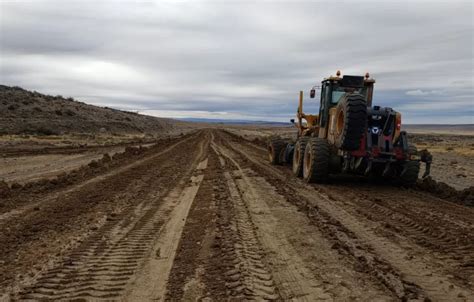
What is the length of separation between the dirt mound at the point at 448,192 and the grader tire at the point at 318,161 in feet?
8.79

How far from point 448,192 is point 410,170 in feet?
3.57

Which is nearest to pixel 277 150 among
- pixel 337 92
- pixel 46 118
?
pixel 337 92

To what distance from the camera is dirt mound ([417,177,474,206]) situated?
32.4 feet

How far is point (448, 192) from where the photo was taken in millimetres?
10789

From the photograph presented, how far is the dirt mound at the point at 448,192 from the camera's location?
32.4ft

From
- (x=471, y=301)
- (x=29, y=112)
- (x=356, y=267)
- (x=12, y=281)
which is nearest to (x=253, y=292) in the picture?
(x=356, y=267)

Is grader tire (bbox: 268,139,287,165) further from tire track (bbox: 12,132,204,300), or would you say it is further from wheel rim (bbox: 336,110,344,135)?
tire track (bbox: 12,132,204,300)

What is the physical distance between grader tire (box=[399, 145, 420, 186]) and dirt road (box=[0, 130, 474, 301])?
1.31 meters

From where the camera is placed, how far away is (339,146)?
11188mm

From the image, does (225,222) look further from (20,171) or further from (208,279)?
(20,171)

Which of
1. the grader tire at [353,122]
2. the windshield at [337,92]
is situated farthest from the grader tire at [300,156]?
the grader tire at [353,122]

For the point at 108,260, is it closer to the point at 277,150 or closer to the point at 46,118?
the point at 277,150

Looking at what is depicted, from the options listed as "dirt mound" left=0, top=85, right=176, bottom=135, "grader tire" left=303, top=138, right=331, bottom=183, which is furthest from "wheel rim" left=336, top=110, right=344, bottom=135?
"dirt mound" left=0, top=85, right=176, bottom=135

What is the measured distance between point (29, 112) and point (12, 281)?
127 ft
